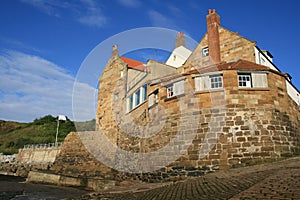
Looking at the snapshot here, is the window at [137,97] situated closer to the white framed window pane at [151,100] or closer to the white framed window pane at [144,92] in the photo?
the white framed window pane at [144,92]

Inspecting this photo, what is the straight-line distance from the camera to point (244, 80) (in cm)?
1358

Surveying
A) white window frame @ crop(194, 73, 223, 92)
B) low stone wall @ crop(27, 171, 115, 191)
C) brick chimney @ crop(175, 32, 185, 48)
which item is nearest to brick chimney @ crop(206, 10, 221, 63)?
white window frame @ crop(194, 73, 223, 92)

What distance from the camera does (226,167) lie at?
12.0 meters

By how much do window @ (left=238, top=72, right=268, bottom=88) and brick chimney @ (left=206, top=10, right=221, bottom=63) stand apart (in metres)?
6.99

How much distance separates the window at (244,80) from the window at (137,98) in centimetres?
816

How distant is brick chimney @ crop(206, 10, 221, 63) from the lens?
67.5ft

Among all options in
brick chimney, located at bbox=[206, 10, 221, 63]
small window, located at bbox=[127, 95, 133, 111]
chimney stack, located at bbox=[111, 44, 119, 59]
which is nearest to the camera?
brick chimney, located at bbox=[206, 10, 221, 63]

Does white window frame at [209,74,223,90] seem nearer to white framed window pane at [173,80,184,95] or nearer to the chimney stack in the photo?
white framed window pane at [173,80,184,95]


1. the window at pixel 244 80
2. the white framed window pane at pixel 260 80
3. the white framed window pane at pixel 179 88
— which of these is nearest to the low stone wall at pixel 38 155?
the white framed window pane at pixel 179 88

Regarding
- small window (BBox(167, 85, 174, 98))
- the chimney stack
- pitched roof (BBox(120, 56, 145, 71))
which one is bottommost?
small window (BBox(167, 85, 174, 98))

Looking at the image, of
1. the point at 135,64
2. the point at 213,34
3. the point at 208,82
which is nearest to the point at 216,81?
the point at 208,82

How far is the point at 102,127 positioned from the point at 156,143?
14232 millimetres

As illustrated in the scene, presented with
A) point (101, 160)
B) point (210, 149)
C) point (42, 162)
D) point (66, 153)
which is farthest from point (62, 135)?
point (210, 149)

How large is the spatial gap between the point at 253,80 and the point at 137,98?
425 inches
